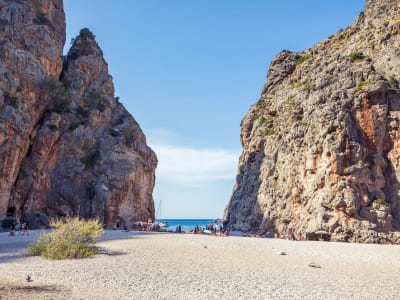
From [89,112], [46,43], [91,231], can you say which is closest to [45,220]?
[89,112]

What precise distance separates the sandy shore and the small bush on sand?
72cm

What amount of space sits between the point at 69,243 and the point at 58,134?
3733 centimetres

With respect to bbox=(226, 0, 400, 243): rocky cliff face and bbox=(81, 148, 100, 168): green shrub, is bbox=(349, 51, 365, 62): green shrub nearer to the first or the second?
bbox=(226, 0, 400, 243): rocky cliff face

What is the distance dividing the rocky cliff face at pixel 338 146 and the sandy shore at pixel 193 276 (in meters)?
15.6

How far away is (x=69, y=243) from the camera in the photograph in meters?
18.7

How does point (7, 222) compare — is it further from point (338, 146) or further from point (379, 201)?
point (379, 201)

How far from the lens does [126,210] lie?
55.0 meters

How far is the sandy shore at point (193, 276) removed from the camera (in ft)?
37.9

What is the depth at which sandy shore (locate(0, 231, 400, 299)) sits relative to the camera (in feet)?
37.9

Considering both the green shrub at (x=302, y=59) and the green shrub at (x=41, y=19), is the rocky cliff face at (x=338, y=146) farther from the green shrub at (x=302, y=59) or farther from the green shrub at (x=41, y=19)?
the green shrub at (x=41, y=19)

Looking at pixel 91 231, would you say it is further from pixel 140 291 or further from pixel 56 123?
pixel 56 123

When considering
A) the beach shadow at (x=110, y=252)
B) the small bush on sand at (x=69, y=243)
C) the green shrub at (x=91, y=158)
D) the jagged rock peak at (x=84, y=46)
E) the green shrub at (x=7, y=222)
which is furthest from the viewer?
the jagged rock peak at (x=84, y=46)

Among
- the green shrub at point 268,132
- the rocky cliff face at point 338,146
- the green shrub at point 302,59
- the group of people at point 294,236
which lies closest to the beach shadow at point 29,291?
the group of people at point 294,236

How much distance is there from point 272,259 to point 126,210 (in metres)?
38.0
